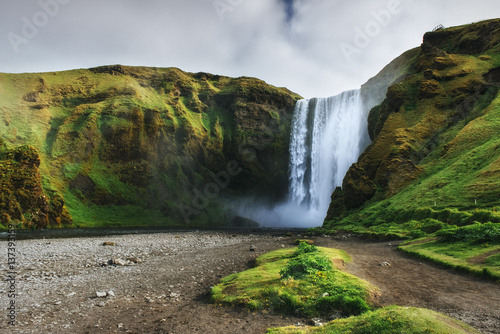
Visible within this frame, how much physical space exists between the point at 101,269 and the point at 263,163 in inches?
3184

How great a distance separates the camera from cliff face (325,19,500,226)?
96.4 feet

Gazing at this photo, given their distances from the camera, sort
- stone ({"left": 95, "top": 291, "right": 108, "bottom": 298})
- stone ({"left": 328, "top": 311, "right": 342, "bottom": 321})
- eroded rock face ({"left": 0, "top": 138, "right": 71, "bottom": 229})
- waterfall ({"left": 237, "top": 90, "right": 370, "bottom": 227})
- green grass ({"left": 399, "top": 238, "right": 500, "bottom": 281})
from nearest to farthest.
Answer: stone ({"left": 328, "top": 311, "right": 342, "bottom": 321}), stone ({"left": 95, "top": 291, "right": 108, "bottom": 298}), green grass ({"left": 399, "top": 238, "right": 500, "bottom": 281}), eroded rock face ({"left": 0, "top": 138, "right": 71, "bottom": 229}), waterfall ({"left": 237, "top": 90, "right": 370, "bottom": 227})

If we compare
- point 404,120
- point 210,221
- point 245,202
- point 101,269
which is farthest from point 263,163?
point 101,269

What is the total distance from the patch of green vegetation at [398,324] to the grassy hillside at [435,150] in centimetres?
1931

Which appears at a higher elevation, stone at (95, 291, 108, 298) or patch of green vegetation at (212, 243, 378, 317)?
patch of green vegetation at (212, 243, 378, 317)

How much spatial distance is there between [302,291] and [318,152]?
233 feet

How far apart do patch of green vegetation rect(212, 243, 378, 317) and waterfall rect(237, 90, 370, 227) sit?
59816 millimetres

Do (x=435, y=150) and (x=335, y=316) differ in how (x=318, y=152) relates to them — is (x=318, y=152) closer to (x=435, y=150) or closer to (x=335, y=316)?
(x=435, y=150)

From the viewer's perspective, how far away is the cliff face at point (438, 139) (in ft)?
96.4

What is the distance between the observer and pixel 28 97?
82062 millimetres

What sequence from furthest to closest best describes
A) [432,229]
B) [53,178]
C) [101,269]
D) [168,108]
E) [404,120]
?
[168,108] → [53,178] → [404,120] → [432,229] → [101,269]

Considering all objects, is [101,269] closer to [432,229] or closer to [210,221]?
[432,229]

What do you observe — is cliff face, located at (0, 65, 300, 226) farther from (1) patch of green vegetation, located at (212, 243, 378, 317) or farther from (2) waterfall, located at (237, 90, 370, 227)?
(1) patch of green vegetation, located at (212, 243, 378, 317)

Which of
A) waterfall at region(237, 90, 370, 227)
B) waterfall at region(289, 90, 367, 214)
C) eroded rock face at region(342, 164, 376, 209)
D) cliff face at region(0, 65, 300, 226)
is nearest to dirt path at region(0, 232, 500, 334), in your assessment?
eroded rock face at region(342, 164, 376, 209)
